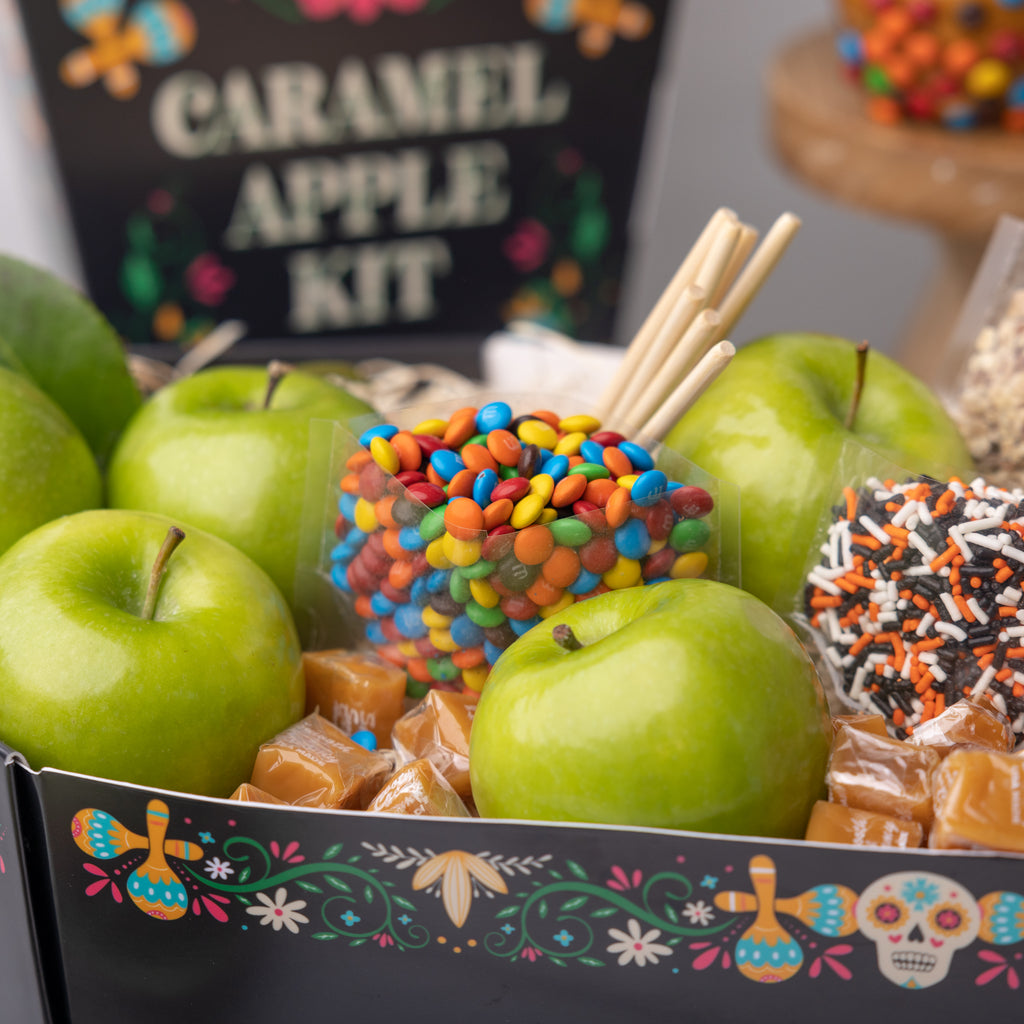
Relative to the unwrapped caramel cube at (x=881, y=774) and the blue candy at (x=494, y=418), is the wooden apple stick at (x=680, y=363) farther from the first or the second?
the unwrapped caramel cube at (x=881, y=774)

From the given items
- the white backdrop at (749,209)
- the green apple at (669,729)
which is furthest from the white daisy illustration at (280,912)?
the white backdrop at (749,209)

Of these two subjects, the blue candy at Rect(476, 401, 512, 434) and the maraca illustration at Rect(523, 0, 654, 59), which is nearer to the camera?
the blue candy at Rect(476, 401, 512, 434)

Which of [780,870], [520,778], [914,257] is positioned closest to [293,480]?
[520,778]

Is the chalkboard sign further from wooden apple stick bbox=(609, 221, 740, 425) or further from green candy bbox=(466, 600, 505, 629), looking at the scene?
green candy bbox=(466, 600, 505, 629)

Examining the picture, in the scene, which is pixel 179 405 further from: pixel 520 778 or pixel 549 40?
pixel 549 40

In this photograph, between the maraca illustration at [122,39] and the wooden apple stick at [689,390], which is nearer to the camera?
the wooden apple stick at [689,390]

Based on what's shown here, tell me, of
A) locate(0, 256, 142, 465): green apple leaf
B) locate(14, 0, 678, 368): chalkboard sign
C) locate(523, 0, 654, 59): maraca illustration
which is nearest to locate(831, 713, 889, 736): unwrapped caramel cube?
locate(0, 256, 142, 465): green apple leaf

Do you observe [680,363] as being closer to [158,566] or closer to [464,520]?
[464,520]
